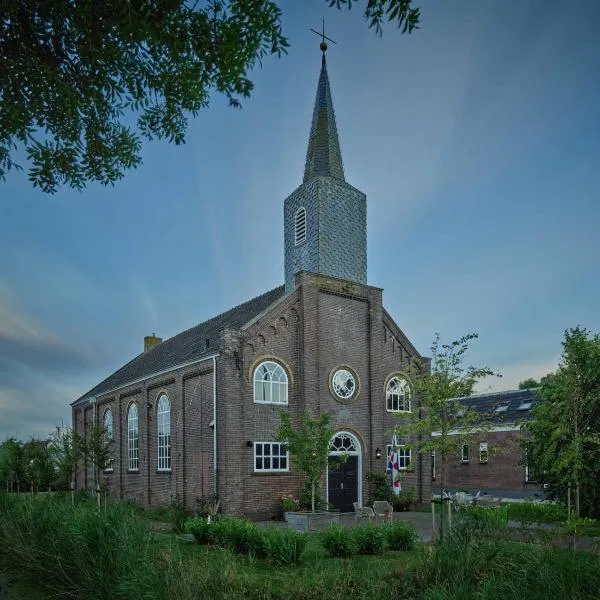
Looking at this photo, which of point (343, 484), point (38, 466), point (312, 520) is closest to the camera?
point (312, 520)

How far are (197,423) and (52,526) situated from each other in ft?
46.3

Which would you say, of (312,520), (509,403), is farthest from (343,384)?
(509,403)

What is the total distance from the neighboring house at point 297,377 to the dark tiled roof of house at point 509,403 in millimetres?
11833

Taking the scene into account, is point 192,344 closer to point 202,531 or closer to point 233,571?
point 202,531

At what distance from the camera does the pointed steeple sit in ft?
90.2

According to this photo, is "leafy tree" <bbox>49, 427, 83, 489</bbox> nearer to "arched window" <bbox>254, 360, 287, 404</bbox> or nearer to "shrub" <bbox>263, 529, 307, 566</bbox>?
"arched window" <bbox>254, 360, 287, 404</bbox>

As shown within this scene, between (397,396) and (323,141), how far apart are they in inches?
476

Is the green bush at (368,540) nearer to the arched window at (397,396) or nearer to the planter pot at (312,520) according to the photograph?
the planter pot at (312,520)

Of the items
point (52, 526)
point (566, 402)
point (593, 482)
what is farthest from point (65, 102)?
point (593, 482)

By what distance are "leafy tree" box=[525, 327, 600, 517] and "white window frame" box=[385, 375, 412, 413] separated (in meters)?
10.1

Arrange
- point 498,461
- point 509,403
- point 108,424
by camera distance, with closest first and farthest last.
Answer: point 108,424 → point 498,461 → point 509,403

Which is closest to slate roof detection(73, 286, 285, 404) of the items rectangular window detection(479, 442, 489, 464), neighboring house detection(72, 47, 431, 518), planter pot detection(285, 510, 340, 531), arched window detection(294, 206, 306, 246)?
neighboring house detection(72, 47, 431, 518)

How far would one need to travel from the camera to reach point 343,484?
998 inches

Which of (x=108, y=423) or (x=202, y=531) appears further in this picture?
(x=108, y=423)
